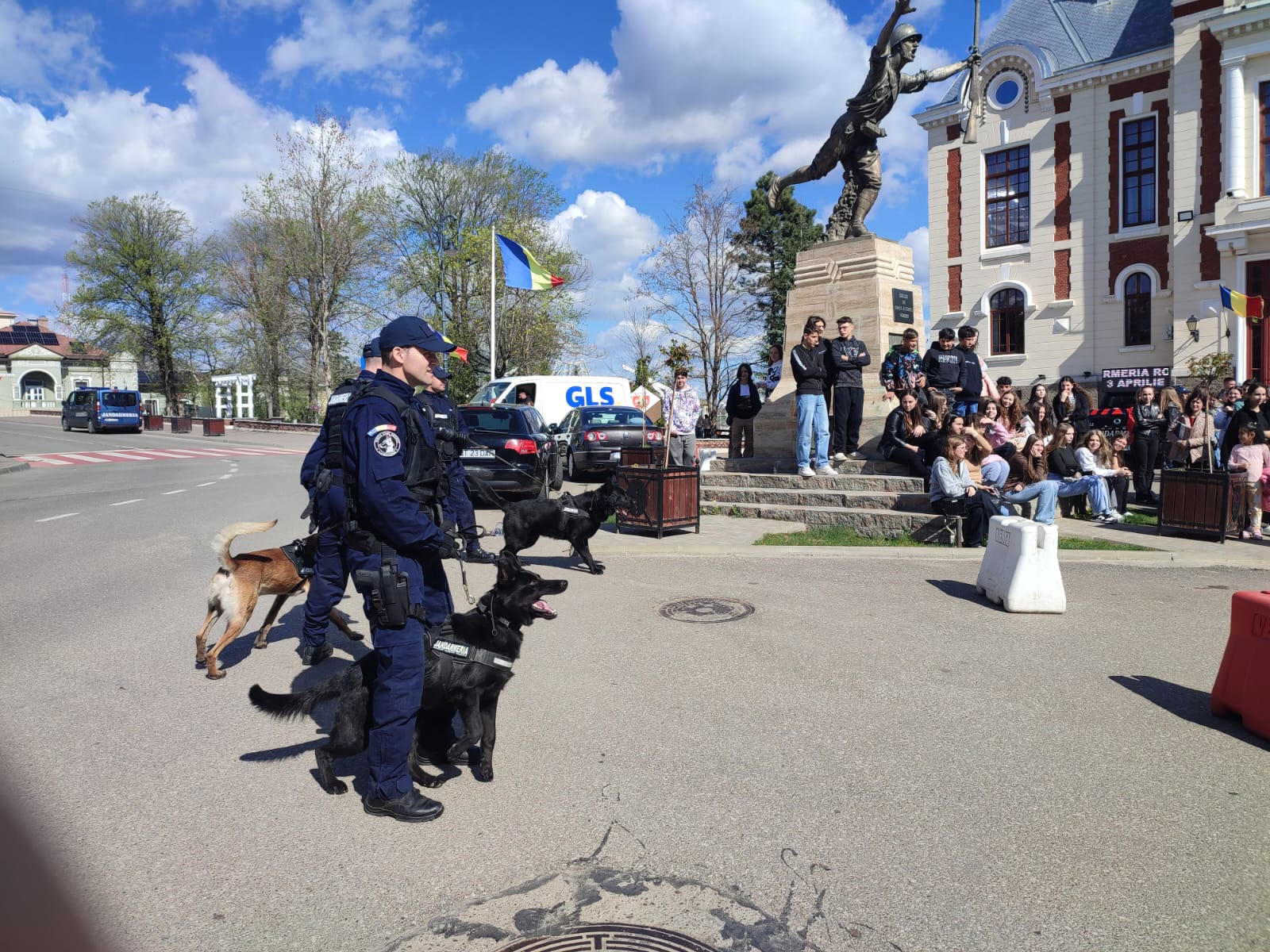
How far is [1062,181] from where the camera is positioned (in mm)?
30359

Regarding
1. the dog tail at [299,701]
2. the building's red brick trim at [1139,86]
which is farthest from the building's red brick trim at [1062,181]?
the dog tail at [299,701]

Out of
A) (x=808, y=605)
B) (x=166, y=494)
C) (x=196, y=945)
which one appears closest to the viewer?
(x=196, y=945)

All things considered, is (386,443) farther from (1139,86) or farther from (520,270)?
(1139,86)

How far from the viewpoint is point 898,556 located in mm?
9883

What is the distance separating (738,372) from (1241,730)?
37.6 ft

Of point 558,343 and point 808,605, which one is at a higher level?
point 558,343

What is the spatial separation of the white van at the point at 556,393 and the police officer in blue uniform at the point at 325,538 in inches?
714

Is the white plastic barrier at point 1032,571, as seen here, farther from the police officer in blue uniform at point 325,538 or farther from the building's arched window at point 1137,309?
the building's arched window at point 1137,309

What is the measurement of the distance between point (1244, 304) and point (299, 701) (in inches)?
1080

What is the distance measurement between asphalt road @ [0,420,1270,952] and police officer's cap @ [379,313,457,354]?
2.07 meters

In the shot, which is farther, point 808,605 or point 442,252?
point 442,252

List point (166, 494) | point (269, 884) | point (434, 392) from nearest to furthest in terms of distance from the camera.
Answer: point (269, 884)
point (434, 392)
point (166, 494)

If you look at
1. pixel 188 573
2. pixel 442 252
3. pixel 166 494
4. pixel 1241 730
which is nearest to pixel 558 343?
pixel 442 252

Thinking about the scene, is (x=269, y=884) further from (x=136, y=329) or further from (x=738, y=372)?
(x=136, y=329)
